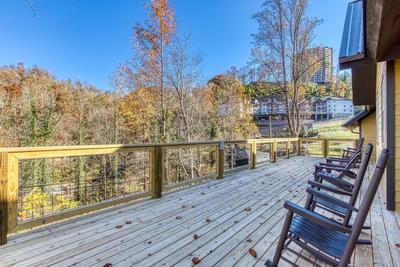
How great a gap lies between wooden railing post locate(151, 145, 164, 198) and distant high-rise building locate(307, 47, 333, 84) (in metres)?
10.9

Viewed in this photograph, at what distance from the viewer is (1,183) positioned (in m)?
2.27

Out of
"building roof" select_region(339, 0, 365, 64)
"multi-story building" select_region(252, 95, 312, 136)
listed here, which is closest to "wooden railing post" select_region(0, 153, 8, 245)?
"building roof" select_region(339, 0, 365, 64)

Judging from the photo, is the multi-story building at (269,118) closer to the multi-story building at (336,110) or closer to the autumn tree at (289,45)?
the autumn tree at (289,45)

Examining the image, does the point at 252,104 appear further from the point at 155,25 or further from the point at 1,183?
the point at 1,183

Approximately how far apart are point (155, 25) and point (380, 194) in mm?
10155

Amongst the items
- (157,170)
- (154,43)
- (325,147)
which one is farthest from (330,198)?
(154,43)

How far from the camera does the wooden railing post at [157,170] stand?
12.6ft

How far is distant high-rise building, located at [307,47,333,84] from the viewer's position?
11.7 m

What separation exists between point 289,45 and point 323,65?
2266mm

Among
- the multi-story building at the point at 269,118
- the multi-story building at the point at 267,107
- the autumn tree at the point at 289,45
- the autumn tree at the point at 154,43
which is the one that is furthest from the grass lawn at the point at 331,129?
the autumn tree at the point at 154,43

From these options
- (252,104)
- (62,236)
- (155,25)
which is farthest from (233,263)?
(252,104)

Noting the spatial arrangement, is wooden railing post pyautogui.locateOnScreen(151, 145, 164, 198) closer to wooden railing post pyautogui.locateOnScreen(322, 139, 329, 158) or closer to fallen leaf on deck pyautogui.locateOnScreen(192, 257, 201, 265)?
fallen leaf on deck pyautogui.locateOnScreen(192, 257, 201, 265)

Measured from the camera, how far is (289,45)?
38.4 feet

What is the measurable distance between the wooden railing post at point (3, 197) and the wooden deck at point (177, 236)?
12 cm
